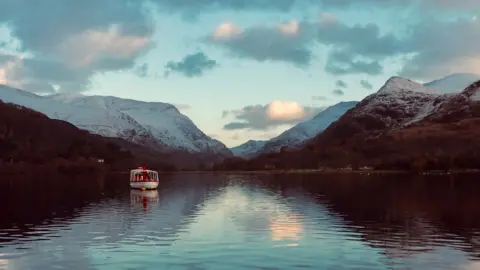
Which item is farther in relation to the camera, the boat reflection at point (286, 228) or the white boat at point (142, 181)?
the white boat at point (142, 181)

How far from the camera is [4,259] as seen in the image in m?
43.2

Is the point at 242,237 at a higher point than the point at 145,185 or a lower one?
lower

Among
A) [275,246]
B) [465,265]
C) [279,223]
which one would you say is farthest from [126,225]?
[465,265]

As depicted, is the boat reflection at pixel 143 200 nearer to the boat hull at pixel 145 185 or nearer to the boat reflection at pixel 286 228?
the boat reflection at pixel 286 228

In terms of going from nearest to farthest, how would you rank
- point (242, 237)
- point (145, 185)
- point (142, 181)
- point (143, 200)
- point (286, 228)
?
point (242, 237), point (286, 228), point (143, 200), point (145, 185), point (142, 181)

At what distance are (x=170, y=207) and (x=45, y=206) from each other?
62.4 ft

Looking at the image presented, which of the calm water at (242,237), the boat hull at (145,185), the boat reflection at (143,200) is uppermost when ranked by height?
the boat hull at (145,185)

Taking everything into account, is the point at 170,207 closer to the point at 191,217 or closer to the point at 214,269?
the point at 191,217

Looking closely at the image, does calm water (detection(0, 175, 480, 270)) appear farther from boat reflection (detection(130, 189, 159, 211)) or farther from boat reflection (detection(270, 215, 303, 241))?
boat reflection (detection(130, 189, 159, 211))

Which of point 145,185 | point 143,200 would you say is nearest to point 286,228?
point 143,200

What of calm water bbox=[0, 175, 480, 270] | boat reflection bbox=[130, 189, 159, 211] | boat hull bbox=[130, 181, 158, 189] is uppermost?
boat hull bbox=[130, 181, 158, 189]

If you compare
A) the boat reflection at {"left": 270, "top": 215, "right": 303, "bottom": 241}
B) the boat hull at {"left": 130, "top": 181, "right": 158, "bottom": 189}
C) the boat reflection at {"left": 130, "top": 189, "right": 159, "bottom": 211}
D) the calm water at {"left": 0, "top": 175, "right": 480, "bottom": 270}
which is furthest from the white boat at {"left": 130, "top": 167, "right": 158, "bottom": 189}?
the boat reflection at {"left": 270, "top": 215, "right": 303, "bottom": 241}

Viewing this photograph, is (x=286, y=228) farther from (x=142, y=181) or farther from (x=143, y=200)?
(x=142, y=181)

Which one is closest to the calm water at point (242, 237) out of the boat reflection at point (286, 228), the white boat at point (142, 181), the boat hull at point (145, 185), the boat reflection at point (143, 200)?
the boat reflection at point (286, 228)
